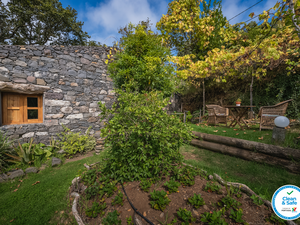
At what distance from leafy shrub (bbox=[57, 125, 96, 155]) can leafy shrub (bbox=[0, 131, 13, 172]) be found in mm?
1132

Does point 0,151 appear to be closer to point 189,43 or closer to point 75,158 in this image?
point 75,158

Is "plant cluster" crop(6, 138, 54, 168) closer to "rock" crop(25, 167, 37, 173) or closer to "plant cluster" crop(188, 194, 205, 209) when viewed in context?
"rock" crop(25, 167, 37, 173)

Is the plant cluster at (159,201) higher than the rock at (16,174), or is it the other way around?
the plant cluster at (159,201)

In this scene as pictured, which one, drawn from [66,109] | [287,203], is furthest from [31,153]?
[287,203]

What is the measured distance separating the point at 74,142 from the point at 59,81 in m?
2.09

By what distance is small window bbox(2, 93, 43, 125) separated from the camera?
12.7 ft

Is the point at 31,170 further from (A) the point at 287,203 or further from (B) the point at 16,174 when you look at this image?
(A) the point at 287,203

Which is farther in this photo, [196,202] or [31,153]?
[31,153]

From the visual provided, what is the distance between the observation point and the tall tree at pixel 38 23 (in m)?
10.3

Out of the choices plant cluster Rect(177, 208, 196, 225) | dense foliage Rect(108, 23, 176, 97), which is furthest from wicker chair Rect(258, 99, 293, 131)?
plant cluster Rect(177, 208, 196, 225)

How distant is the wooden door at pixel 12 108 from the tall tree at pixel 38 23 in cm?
1093

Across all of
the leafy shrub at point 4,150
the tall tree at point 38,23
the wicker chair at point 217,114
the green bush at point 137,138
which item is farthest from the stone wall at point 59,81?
the tall tree at point 38,23

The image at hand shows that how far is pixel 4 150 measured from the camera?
3395 mm

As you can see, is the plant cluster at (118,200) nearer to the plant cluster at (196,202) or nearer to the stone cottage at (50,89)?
the plant cluster at (196,202)
